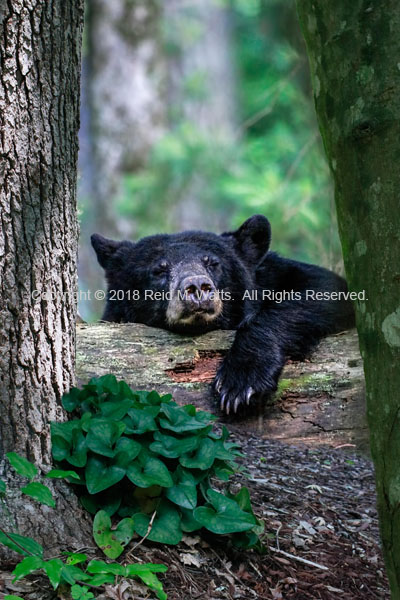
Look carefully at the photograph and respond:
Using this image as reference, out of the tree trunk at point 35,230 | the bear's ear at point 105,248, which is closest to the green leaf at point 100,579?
the tree trunk at point 35,230

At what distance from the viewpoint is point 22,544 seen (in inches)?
95.7

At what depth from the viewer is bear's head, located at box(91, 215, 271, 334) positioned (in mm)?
5043

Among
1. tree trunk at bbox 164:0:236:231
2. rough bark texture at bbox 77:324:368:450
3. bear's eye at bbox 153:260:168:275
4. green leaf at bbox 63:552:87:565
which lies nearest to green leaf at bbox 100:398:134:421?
green leaf at bbox 63:552:87:565

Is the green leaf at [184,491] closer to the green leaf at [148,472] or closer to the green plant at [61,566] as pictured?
the green leaf at [148,472]

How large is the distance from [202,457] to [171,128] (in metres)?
13.8

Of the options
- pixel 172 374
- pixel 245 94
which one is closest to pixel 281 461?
pixel 172 374

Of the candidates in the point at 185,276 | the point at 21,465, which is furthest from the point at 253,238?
the point at 21,465

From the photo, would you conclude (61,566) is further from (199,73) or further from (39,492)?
(199,73)

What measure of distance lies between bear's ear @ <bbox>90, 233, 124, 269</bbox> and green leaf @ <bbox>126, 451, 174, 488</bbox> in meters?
3.81

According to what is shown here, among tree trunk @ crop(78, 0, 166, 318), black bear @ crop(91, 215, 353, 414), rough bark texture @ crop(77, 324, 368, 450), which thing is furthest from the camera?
tree trunk @ crop(78, 0, 166, 318)

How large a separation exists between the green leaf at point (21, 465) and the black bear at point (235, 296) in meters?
2.07

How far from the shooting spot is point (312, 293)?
5.74 meters

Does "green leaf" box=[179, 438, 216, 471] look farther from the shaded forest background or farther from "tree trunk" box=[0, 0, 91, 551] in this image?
the shaded forest background

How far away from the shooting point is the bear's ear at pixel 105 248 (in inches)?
254
